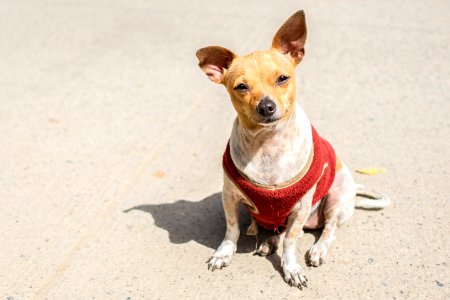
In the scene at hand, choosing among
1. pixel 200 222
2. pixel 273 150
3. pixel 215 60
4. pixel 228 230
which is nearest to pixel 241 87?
pixel 215 60

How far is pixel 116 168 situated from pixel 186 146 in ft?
2.16

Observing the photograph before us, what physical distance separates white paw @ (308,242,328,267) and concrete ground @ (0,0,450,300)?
5 cm

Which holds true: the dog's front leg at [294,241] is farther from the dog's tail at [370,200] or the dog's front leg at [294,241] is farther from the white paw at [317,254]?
the dog's tail at [370,200]

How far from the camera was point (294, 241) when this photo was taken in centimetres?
359

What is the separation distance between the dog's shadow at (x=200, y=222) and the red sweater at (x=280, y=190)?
1.03 feet

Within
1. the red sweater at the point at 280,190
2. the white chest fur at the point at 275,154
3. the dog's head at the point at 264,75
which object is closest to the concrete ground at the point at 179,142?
the red sweater at the point at 280,190

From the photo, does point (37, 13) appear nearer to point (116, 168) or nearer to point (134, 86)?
point (134, 86)

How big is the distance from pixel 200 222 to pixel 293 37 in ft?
4.99

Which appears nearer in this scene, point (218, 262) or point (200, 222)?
point (218, 262)

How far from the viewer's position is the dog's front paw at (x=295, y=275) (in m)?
3.47

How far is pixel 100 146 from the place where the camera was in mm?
5152

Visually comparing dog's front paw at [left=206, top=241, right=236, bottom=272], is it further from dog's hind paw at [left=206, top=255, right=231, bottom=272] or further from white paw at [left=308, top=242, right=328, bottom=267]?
white paw at [left=308, top=242, right=328, bottom=267]

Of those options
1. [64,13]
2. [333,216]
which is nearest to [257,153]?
[333,216]

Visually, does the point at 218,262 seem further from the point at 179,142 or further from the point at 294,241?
the point at 179,142
